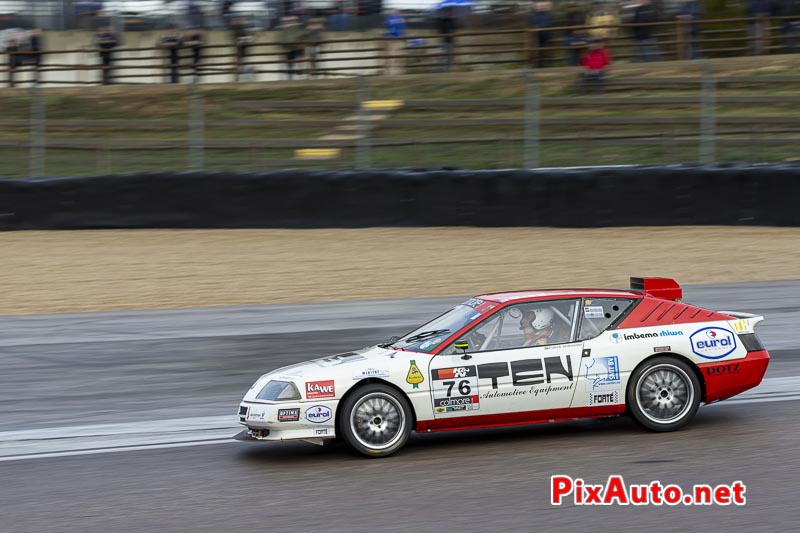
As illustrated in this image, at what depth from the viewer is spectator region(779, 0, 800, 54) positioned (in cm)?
2648

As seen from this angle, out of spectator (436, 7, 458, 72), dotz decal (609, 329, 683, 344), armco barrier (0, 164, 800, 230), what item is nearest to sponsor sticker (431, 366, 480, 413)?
dotz decal (609, 329, 683, 344)

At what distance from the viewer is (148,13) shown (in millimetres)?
28391

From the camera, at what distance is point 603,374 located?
22.6 feet

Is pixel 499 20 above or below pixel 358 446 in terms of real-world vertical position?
above

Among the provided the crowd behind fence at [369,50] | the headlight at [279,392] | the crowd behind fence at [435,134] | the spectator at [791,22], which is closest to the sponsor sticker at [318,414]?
the headlight at [279,392]

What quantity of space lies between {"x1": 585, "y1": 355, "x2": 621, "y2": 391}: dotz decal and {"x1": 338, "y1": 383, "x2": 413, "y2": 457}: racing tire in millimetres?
1251

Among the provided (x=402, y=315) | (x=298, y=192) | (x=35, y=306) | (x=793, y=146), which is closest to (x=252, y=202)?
(x=298, y=192)

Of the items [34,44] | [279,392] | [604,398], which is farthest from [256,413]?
[34,44]

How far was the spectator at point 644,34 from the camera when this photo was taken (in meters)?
27.0

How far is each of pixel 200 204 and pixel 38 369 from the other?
880 cm

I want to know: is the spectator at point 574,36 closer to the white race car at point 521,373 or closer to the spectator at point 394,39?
the spectator at point 394,39

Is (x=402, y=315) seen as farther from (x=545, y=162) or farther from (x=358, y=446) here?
(x=545, y=162)

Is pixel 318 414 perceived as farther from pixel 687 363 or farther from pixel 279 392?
pixel 687 363

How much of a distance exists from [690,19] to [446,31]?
650cm
